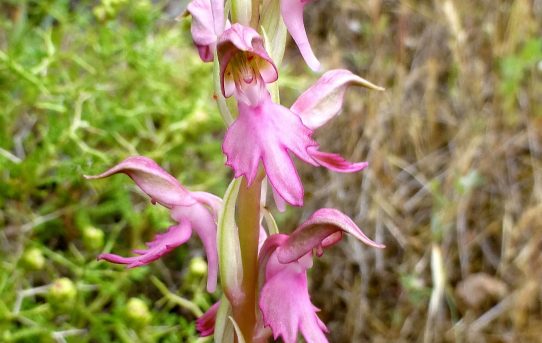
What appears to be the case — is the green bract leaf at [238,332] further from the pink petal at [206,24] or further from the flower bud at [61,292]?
the flower bud at [61,292]

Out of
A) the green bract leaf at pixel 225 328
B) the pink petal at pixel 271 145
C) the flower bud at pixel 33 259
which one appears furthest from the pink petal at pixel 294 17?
the flower bud at pixel 33 259

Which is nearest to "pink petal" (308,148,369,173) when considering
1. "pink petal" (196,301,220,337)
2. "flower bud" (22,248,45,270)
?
"pink petal" (196,301,220,337)

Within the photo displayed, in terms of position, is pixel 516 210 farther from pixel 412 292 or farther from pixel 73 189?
pixel 73 189

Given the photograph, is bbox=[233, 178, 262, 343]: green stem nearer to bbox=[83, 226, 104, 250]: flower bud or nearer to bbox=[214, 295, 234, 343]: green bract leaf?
bbox=[214, 295, 234, 343]: green bract leaf

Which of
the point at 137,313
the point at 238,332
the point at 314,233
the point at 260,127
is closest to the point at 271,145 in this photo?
the point at 260,127

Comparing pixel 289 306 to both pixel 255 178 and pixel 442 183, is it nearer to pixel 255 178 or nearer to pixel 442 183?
pixel 255 178

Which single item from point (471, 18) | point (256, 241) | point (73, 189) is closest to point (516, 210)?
point (471, 18)
